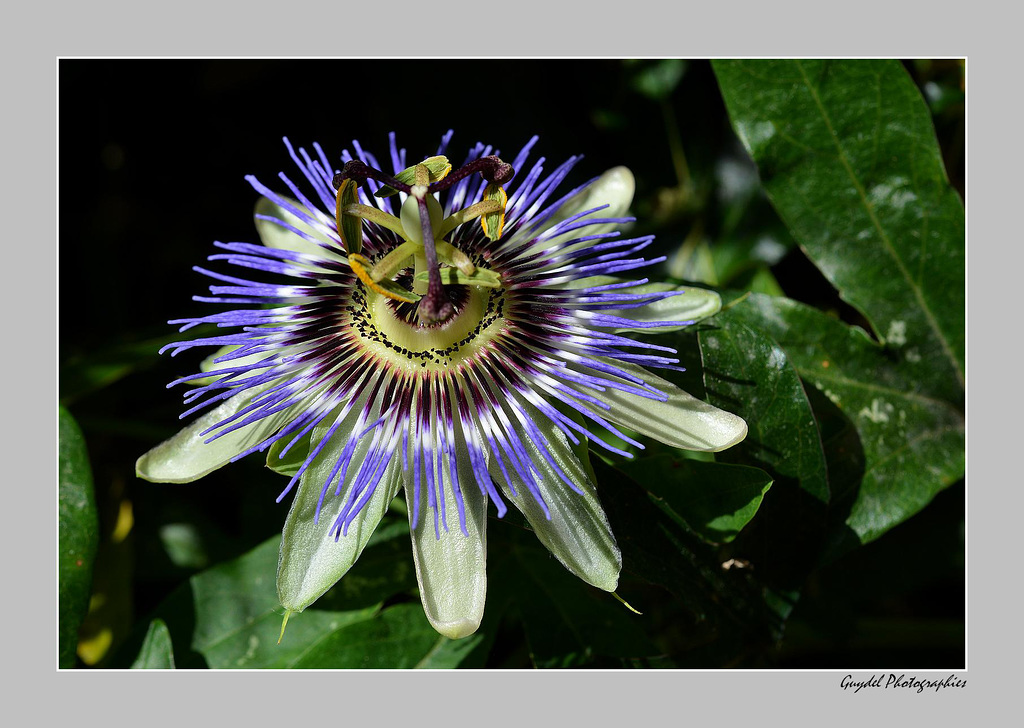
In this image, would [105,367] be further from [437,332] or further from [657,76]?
[657,76]

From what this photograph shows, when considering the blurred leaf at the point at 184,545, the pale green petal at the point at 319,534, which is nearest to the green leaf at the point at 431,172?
the pale green petal at the point at 319,534

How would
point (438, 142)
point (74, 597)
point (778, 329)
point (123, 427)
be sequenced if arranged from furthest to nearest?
point (438, 142)
point (123, 427)
point (778, 329)
point (74, 597)

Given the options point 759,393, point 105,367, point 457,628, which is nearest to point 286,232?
point 105,367

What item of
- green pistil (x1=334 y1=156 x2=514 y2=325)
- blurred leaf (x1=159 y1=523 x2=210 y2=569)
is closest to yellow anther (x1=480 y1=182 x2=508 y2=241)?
green pistil (x1=334 y1=156 x2=514 y2=325)

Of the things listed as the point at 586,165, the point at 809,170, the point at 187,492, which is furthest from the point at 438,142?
the point at 187,492

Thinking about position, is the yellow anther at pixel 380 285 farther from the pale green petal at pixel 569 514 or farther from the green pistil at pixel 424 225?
the pale green petal at pixel 569 514

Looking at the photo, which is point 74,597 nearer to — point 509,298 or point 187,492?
point 187,492
